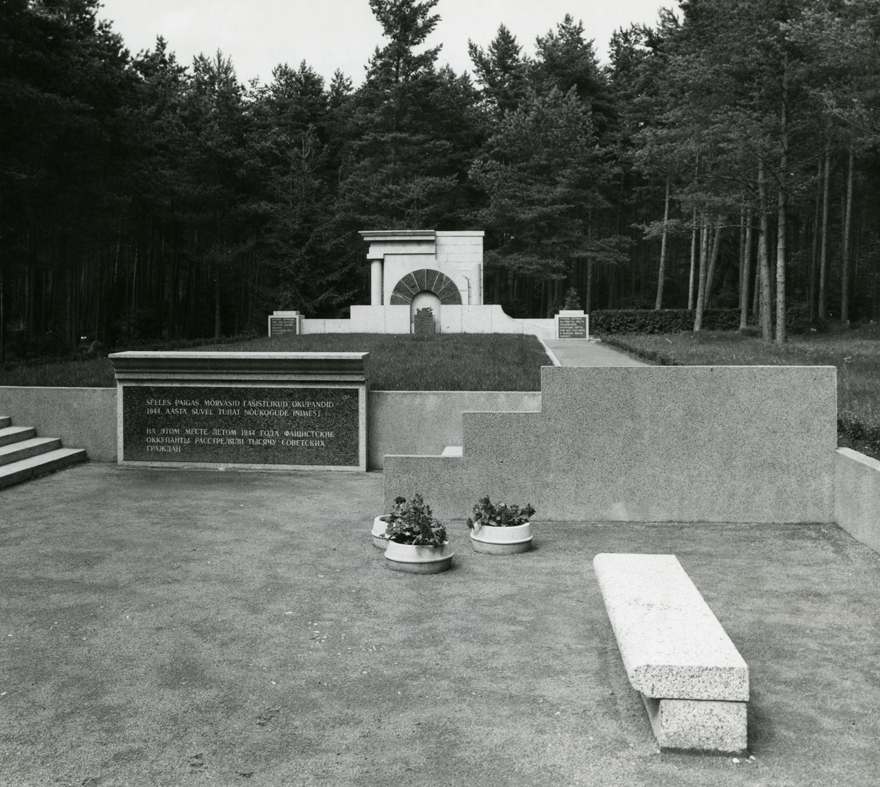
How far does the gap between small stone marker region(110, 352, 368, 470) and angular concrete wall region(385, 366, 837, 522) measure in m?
2.71

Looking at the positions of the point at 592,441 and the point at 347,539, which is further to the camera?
the point at 592,441

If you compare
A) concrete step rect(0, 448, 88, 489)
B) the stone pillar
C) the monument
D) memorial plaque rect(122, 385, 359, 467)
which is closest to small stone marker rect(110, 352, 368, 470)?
memorial plaque rect(122, 385, 359, 467)

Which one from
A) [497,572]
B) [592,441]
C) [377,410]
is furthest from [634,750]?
[377,410]

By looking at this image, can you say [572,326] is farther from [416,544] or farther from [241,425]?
[416,544]

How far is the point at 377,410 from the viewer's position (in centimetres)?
1034

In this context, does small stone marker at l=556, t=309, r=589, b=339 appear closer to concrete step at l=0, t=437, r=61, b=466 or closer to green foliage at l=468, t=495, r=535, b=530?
concrete step at l=0, t=437, r=61, b=466

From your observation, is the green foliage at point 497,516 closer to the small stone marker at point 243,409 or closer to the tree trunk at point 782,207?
the small stone marker at point 243,409

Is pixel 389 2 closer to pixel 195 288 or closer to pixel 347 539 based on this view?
pixel 195 288

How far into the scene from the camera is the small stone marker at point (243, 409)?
33.5 ft

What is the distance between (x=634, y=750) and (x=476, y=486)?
436 centimetres

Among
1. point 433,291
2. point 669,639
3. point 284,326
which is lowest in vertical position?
point 669,639

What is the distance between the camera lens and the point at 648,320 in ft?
121

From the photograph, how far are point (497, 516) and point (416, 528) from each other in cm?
89

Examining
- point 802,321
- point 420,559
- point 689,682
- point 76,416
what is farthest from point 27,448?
point 802,321
